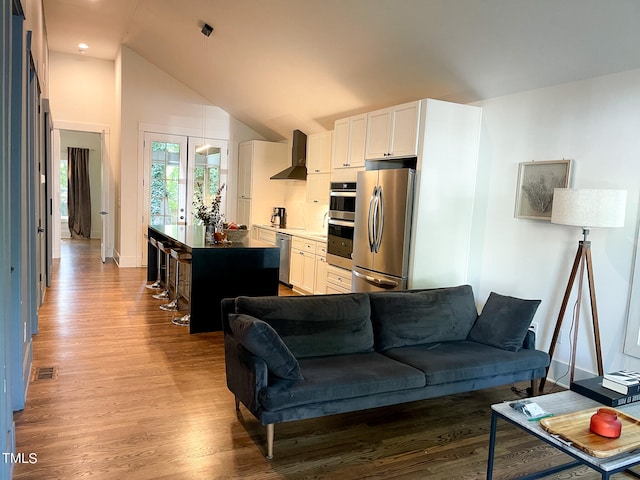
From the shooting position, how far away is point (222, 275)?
15.6ft

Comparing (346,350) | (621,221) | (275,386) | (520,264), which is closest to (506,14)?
(621,221)

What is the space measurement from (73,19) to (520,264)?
6.86 m

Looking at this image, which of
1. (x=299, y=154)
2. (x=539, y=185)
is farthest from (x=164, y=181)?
(x=539, y=185)

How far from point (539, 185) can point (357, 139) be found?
2.09m

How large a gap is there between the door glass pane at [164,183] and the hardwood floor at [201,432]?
4468mm

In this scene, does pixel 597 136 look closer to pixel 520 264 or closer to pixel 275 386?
pixel 520 264

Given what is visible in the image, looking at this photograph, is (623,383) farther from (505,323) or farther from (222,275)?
(222,275)

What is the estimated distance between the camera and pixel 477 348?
3.40 meters

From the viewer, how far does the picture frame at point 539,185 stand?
12.6 ft

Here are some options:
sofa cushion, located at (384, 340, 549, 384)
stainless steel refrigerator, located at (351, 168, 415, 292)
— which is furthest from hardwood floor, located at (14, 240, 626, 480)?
stainless steel refrigerator, located at (351, 168, 415, 292)

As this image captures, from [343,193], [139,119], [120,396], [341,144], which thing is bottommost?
[120,396]

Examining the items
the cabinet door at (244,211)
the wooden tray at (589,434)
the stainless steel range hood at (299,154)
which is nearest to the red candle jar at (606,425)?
the wooden tray at (589,434)

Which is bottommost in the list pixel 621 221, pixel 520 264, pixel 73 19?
pixel 520 264

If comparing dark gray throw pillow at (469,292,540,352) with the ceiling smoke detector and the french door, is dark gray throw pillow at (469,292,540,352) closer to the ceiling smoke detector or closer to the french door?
the ceiling smoke detector
